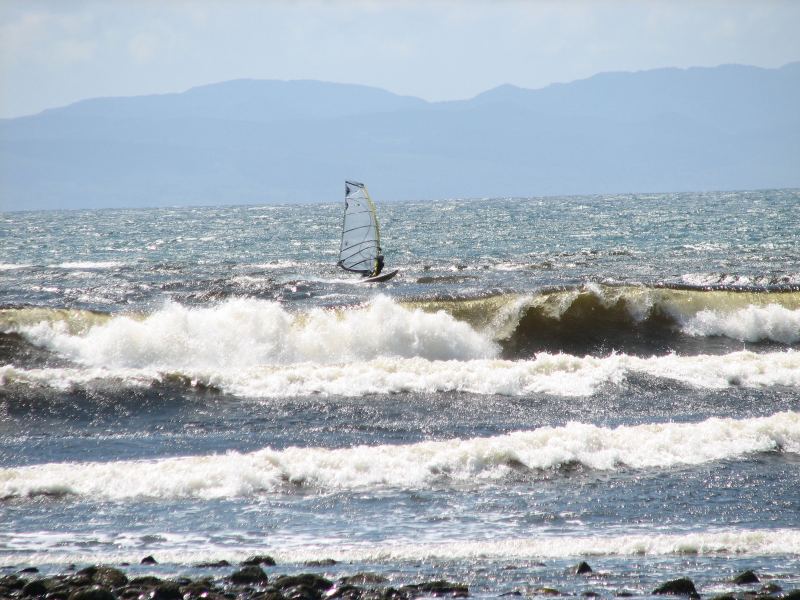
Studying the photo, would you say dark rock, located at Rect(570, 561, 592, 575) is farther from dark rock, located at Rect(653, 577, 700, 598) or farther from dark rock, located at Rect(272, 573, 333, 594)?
dark rock, located at Rect(272, 573, 333, 594)

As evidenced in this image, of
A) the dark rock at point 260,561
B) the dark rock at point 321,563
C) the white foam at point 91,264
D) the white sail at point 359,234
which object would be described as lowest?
the dark rock at point 321,563

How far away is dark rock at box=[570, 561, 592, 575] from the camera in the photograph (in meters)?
9.59

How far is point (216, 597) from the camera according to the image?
8688 millimetres

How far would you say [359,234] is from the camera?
28250 mm

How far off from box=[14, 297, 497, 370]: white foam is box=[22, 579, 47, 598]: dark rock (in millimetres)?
14183

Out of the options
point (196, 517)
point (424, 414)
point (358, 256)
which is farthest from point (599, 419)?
point (358, 256)

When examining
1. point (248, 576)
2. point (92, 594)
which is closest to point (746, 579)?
point (248, 576)

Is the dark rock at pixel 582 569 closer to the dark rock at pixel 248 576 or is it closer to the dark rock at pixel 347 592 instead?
the dark rock at pixel 347 592

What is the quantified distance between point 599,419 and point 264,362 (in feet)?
31.3

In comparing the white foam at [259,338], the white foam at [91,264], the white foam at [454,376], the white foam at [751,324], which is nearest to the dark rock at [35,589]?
the white foam at [454,376]

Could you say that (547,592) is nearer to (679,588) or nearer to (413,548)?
(679,588)

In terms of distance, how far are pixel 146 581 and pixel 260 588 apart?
3.66ft

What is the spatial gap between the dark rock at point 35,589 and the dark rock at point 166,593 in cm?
103

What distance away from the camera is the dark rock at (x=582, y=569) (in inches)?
377
